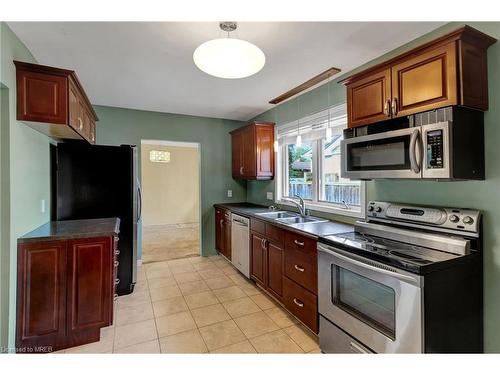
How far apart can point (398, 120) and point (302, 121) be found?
1.57m

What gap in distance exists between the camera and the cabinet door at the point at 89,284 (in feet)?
6.73

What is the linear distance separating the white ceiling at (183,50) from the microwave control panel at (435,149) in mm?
897

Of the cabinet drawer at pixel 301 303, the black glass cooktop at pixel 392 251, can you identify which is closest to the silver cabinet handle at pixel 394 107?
the black glass cooktop at pixel 392 251

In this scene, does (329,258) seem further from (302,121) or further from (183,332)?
(302,121)

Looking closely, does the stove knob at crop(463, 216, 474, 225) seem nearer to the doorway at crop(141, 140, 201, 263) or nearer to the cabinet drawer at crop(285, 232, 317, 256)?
the cabinet drawer at crop(285, 232, 317, 256)

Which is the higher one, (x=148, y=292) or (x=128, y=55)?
(x=128, y=55)

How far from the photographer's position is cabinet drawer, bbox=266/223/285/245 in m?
2.55

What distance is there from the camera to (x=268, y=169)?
3.80 meters

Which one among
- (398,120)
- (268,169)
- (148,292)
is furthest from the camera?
(268,169)

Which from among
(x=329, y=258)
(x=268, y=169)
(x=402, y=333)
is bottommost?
(x=402, y=333)

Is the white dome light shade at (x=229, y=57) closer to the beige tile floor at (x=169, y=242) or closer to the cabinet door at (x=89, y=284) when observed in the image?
the cabinet door at (x=89, y=284)

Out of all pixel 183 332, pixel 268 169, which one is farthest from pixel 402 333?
pixel 268 169

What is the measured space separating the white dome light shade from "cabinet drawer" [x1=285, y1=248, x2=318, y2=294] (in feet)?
5.04

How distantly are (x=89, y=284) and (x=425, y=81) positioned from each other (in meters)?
2.89
